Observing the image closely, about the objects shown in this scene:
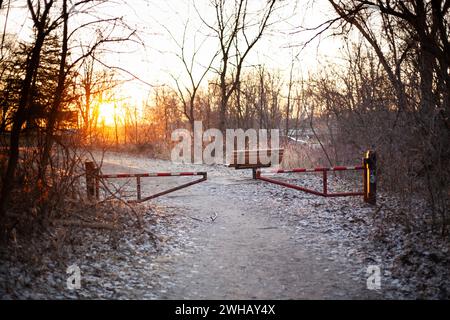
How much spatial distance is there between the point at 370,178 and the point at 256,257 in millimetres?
4639

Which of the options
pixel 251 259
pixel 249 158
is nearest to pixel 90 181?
pixel 251 259

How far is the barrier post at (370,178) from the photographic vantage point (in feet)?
31.8

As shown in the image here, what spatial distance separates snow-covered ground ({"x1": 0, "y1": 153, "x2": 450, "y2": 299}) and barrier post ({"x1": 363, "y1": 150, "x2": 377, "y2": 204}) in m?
0.28

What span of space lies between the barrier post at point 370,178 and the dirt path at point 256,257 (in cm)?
117

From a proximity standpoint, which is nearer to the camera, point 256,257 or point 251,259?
point 251,259

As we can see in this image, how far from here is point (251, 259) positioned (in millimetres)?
6410

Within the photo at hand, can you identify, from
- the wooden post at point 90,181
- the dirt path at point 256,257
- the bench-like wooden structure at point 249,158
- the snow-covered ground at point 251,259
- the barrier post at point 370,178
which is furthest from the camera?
the bench-like wooden structure at point 249,158

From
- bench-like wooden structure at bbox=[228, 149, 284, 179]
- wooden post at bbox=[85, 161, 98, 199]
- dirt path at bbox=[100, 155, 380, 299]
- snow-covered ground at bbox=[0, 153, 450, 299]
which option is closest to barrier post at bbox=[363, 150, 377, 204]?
snow-covered ground at bbox=[0, 153, 450, 299]

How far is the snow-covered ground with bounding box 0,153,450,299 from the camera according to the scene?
500cm

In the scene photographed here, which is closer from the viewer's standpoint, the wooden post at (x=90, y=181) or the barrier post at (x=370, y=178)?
the wooden post at (x=90, y=181)

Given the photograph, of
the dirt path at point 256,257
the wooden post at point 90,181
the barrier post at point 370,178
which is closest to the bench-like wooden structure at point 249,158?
the dirt path at point 256,257

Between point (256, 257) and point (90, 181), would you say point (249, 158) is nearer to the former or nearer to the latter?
point (90, 181)

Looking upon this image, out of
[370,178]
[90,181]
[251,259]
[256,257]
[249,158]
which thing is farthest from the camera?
[249,158]

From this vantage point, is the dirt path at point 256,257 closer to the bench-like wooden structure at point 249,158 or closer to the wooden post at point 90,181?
the wooden post at point 90,181
